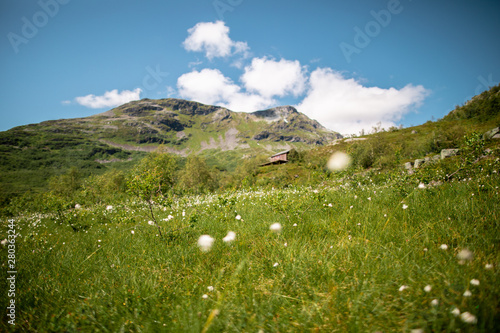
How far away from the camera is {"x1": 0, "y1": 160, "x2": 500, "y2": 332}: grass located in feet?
5.41

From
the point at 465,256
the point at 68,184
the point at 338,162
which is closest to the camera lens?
the point at 465,256

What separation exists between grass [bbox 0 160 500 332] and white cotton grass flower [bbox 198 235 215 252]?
0.38ft

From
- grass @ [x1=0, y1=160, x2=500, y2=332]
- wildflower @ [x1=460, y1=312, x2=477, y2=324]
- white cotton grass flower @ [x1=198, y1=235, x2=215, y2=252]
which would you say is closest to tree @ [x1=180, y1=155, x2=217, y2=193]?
white cotton grass flower @ [x1=198, y1=235, x2=215, y2=252]

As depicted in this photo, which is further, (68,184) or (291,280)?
(68,184)

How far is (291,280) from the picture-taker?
231 centimetres

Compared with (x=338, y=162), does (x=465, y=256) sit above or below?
below

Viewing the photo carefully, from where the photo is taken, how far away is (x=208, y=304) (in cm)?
206

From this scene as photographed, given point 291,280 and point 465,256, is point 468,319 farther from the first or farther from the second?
point 291,280

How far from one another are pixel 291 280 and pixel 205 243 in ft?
6.30

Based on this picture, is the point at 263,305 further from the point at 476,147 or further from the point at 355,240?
the point at 476,147

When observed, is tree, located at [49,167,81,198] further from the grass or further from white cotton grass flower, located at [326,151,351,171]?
the grass

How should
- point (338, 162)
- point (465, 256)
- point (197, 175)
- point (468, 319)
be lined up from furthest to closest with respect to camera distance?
point (197, 175)
point (338, 162)
point (465, 256)
point (468, 319)

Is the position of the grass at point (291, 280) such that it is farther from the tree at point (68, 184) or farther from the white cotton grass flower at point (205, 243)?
the tree at point (68, 184)

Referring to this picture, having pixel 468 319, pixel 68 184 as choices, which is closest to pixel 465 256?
pixel 468 319
